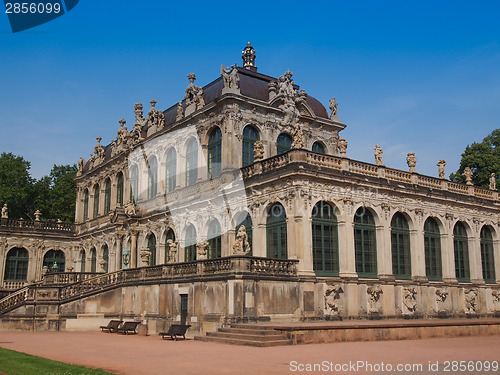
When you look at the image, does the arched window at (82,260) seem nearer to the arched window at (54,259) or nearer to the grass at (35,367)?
the arched window at (54,259)

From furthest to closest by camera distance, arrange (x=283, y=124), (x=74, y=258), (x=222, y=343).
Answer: (x=74, y=258), (x=283, y=124), (x=222, y=343)

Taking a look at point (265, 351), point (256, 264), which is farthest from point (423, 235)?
point (265, 351)

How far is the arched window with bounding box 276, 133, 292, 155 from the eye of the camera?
1237 inches

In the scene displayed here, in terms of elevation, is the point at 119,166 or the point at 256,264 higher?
the point at 119,166

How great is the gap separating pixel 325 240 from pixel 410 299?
574 centimetres

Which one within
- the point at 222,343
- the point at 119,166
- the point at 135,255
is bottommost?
the point at 222,343

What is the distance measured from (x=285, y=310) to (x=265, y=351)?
6581mm

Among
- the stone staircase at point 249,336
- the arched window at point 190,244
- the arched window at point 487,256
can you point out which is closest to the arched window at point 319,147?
the arched window at point 190,244

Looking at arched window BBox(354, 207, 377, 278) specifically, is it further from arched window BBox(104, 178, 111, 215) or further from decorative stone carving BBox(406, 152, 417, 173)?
arched window BBox(104, 178, 111, 215)

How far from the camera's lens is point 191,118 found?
32.6 meters

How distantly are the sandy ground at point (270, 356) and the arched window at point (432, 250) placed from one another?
979 centimetres

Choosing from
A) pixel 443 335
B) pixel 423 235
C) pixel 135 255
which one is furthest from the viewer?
pixel 135 255

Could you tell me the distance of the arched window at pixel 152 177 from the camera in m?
36.4

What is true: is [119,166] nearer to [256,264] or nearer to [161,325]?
[161,325]
